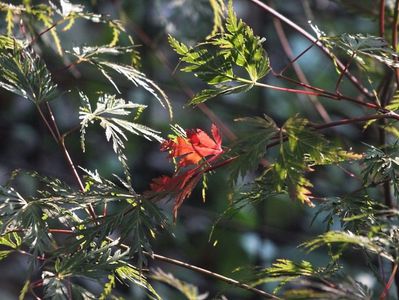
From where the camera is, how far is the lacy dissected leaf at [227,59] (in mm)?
720

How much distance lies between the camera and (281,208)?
2.19m

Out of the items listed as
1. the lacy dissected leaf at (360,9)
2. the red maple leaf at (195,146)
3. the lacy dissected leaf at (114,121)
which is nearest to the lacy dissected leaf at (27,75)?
the lacy dissected leaf at (114,121)

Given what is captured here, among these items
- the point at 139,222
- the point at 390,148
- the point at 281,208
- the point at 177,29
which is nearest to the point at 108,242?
the point at 139,222

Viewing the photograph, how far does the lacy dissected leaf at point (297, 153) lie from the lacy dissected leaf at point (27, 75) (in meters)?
0.28

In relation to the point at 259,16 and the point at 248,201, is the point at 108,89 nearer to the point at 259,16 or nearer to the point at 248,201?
the point at 259,16

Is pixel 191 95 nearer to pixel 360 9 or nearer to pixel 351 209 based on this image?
pixel 360 9

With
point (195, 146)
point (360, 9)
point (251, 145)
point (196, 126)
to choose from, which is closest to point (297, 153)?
point (251, 145)

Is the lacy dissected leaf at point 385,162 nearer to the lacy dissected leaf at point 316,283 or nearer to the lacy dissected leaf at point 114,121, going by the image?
the lacy dissected leaf at point 316,283

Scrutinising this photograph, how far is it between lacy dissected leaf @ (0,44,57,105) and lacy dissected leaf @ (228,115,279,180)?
24 cm

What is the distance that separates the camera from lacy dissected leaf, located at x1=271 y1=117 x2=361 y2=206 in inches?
25.6

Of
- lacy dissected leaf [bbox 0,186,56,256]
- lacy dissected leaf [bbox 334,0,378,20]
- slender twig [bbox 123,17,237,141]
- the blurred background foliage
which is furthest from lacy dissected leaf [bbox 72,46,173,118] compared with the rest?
the blurred background foliage

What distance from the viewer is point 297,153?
657 millimetres

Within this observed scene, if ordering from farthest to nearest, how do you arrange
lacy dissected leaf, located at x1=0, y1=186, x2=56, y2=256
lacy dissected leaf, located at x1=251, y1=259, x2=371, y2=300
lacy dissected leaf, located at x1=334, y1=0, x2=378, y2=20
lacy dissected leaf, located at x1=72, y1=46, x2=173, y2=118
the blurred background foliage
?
the blurred background foliage → lacy dissected leaf, located at x1=334, y1=0, x2=378, y2=20 → lacy dissected leaf, located at x1=72, y1=46, x2=173, y2=118 → lacy dissected leaf, located at x1=0, y1=186, x2=56, y2=256 → lacy dissected leaf, located at x1=251, y1=259, x2=371, y2=300

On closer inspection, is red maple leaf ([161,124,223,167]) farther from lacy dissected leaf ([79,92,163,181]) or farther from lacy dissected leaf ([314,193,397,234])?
lacy dissected leaf ([314,193,397,234])
